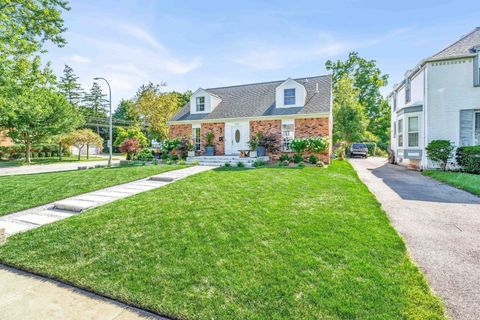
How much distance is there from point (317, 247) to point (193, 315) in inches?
83.8

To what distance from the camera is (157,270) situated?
3.58 metres

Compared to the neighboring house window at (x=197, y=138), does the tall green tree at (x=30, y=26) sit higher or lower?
higher

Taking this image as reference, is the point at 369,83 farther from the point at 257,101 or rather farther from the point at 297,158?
the point at 297,158

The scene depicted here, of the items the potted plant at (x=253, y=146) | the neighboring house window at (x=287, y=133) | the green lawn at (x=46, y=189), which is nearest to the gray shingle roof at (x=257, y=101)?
the neighboring house window at (x=287, y=133)

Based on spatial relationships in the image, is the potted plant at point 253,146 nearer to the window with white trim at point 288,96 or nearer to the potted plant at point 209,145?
the potted plant at point 209,145

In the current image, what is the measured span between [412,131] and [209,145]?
12721 millimetres

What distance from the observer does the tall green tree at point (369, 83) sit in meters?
39.5

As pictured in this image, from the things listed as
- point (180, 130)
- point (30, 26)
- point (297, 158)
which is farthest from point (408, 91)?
point (30, 26)

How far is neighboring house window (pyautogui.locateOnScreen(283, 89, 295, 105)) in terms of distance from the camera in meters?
17.1

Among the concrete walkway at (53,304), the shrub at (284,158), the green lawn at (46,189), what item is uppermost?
the shrub at (284,158)

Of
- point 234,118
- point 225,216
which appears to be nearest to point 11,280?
point 225,216

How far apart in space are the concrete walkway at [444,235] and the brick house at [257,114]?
803 centimetres

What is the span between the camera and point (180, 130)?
781 inches

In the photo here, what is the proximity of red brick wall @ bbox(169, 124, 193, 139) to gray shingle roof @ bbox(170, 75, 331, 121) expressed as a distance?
536 mm
